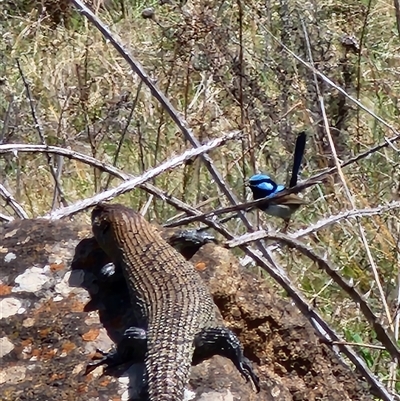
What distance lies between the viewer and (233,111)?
19.6ft

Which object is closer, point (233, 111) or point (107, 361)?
point (107, 361)

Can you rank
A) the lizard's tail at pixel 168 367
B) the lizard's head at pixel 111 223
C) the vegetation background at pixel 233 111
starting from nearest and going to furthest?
the lizard's tail at pixel 168 367, the lizard's head at pixel 111 223, the vegetation background at pixel 233 111

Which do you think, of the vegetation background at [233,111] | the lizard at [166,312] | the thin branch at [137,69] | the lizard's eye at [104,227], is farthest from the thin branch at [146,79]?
the vegetation background at [233,111]

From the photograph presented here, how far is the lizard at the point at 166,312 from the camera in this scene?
2350 millimetres

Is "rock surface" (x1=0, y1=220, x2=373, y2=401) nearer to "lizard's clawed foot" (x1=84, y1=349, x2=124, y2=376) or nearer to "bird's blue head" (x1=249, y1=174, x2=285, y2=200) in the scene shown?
"lizard's clawed foot" (x1=84, y1=349, x2=124, y2=376)

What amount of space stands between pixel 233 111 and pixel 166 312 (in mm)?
3432

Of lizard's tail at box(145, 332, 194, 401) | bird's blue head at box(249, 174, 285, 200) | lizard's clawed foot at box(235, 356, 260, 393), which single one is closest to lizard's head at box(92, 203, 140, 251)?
lizard's tail at box(145, 332, 194, 401)

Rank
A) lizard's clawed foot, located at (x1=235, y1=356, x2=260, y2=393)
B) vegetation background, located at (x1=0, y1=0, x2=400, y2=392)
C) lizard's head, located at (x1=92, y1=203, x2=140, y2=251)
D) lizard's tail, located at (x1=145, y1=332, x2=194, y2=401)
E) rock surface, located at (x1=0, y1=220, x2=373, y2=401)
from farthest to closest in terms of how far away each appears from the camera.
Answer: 1. vegetation background, located at (x1=0, y1=0, x2=400, y2=392)
2. lizard's head, located at (x1=92, y1=203, x2=140, y2=251)
3. lizard's clawed foot, located at (x1=235, y1=356, x2=260, y2=393)
4. rock surface, located at (x1=0, y1=220, x2=373, y2=401)
5. lizard's tail, located at (x1=145, y1=332, x2=194, y2=401)

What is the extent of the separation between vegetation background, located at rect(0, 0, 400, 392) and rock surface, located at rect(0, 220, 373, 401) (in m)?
0.61

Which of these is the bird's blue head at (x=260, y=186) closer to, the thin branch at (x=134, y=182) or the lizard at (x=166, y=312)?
the thin branch at (x=134, y=182)

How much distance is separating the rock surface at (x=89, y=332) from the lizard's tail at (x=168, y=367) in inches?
1.6

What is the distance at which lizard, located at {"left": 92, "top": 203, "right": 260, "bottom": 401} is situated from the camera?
2.35m

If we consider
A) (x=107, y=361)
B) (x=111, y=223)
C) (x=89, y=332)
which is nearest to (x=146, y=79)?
(x=111, y=223)

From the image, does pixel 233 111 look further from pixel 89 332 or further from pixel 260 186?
pixel 89 332
